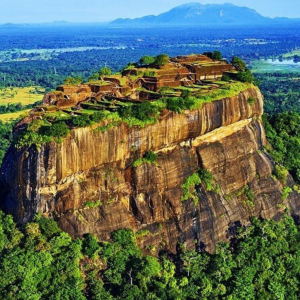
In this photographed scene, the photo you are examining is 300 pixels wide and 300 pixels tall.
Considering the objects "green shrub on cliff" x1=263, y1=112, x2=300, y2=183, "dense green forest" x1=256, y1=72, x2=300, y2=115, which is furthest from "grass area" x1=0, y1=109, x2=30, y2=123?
"green shrub on cliff" x1=263, y1=112, x2=300, y2=183

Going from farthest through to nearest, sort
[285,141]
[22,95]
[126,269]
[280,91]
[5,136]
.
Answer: [22,95] < [280,91] < [5,136] < [285,141] < [126,269]

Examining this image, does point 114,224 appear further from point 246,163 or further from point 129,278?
point 246,163

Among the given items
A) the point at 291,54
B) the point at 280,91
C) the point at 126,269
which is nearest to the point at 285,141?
the point at 126,269

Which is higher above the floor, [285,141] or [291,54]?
[285,141]

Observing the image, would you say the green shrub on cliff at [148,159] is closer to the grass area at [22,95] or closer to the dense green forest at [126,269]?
the dense green forest at [126,269]

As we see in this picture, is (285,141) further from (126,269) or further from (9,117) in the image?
(9,117)

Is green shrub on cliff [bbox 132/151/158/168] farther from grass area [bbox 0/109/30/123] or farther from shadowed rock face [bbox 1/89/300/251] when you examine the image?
grass area [bbox 0/109/30/123]
